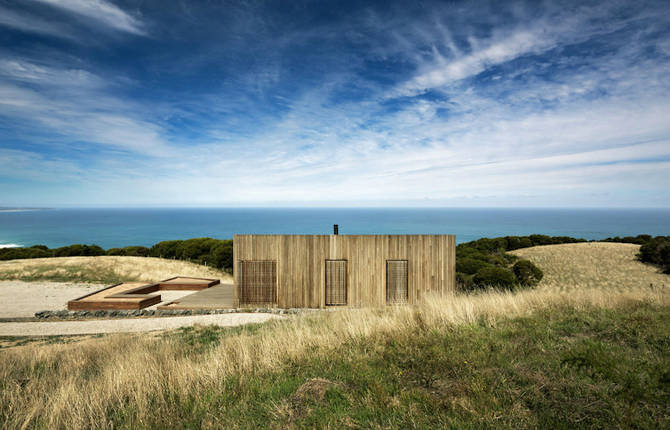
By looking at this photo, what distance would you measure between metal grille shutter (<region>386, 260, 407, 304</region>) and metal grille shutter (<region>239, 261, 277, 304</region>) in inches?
169

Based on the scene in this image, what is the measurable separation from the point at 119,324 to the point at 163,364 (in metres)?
7.56

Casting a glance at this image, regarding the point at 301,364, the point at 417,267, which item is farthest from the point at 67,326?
the point at 417,267

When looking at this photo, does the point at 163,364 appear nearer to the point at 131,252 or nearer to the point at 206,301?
the point at 206,301

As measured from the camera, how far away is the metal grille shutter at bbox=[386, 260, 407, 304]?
38.1 feet

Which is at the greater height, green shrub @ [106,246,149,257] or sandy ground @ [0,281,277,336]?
green shrub @ [106,246,149,257]

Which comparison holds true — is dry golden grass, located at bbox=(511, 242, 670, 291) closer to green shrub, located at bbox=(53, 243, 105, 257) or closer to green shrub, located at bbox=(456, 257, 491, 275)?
green shrub, located at bbox=(456, 257, 491, 275)

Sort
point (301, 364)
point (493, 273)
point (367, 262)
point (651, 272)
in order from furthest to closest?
point (651, 272) → point (493, 273) → point (367, 262) → point (301, 364)

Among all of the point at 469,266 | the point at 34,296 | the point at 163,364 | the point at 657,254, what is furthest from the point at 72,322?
the point at 657,254

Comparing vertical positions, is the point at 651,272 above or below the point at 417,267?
below

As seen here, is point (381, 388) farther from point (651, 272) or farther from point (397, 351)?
point (651, 272)

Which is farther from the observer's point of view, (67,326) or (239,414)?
(67,326)

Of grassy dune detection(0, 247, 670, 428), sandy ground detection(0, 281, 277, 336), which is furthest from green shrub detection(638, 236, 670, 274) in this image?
sandy ground detection(0, 281, 277, 336)

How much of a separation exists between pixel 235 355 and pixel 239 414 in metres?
1.70

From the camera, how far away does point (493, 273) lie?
45.9 feet
